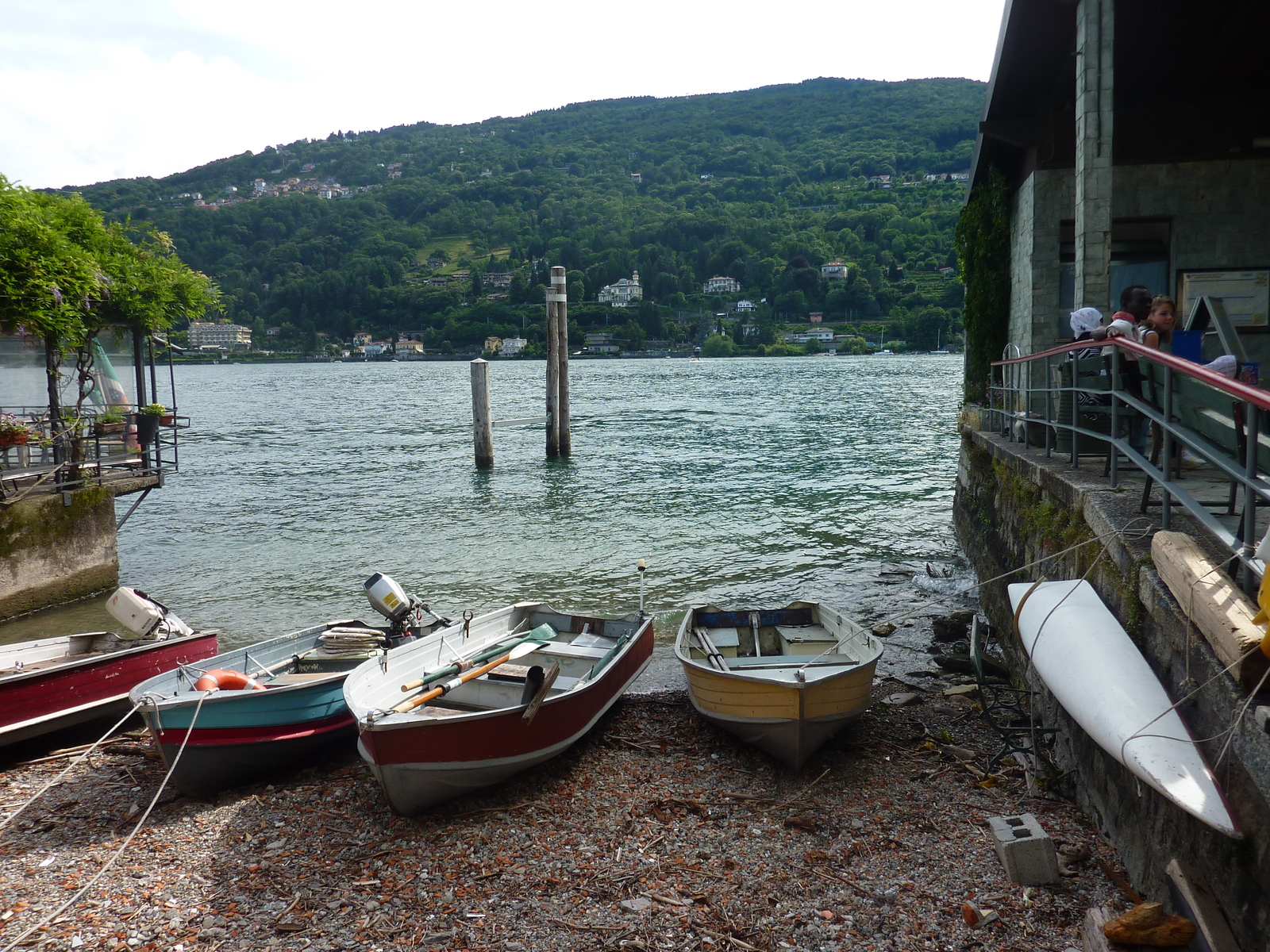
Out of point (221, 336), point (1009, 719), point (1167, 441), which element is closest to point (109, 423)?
point (1009, 719)

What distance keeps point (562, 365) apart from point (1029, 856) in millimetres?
21808

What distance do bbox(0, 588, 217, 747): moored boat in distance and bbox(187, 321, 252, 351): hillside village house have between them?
13930 cm

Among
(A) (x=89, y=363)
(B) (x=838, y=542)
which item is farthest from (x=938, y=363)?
(A) (x=89, y=363)

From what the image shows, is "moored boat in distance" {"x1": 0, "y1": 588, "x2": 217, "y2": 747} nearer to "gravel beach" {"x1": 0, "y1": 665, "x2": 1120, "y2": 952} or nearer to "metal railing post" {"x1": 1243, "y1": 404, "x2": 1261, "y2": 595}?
"gravel beach" {"x1": 0, "y1": 665, "x2": 1120, "y2": 952}

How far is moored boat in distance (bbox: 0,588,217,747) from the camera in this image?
6.94 meters

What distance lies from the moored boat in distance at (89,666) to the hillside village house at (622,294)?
12177cm

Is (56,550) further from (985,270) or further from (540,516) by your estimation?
(985,270)

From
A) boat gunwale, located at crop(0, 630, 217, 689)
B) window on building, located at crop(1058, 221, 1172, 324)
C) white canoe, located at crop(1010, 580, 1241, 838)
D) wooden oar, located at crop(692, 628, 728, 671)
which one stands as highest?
window on building, located at crop(1058, 221, 1172, 324)

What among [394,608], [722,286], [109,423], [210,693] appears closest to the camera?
[210,693]

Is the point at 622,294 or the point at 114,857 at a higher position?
the point at 622,294

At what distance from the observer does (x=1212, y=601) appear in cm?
332

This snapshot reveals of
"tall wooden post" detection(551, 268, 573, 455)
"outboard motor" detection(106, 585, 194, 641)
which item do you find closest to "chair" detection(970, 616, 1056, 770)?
"outboard motor" detection(106, 585, 194, 641)

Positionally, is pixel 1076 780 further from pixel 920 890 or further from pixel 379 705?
pixel 379 705

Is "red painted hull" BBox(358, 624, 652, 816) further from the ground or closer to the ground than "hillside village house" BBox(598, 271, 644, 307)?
closer to the ground
